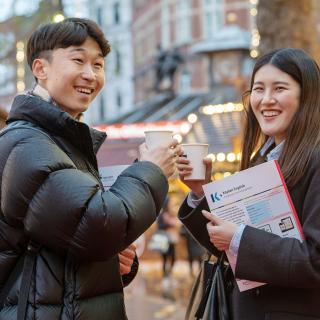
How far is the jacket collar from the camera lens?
8.05 ft

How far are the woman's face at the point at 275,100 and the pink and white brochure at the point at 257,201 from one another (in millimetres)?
211

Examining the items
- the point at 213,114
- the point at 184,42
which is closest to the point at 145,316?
the point at 213,114

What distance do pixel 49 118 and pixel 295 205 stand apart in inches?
35.4

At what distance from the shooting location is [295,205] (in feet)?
8.48

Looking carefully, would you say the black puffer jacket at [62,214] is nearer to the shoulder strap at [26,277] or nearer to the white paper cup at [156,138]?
the shoulder strap at [26,277]

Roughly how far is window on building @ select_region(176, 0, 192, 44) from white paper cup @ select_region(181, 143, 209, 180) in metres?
35.4

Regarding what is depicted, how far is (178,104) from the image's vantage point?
80.8 ft

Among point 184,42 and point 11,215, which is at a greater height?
point 184,42

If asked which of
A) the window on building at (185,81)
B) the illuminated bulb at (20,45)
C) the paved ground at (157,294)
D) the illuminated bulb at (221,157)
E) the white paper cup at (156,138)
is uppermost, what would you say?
the illuminated bulb at (20,45)

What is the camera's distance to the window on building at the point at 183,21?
3800cm

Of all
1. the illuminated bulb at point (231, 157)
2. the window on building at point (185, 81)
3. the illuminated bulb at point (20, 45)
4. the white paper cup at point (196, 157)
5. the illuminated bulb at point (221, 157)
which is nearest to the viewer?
the white paper cup at point (196, 157)

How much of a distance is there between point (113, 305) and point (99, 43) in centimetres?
94

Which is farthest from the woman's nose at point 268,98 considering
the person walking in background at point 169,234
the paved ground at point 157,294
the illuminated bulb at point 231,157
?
the person walking in background at point 169,234

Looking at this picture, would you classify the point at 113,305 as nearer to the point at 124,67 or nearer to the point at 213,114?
the point at 213,114
